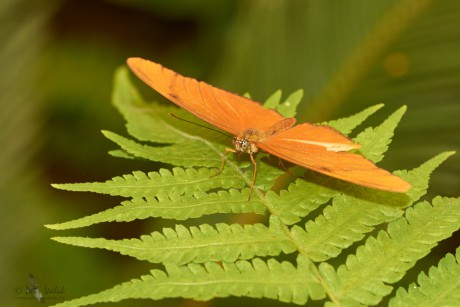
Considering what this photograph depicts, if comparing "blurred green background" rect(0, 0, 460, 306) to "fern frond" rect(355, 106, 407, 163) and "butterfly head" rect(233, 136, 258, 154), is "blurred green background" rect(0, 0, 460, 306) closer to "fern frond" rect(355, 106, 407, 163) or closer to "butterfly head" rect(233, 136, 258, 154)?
"butterfly head" rect(233, 136, 258, 154)

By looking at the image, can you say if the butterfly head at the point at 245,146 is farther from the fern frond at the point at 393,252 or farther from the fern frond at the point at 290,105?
the fern frond at the point at 393,252

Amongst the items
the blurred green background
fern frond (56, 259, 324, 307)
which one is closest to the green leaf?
fern frond (56, 259, 324, 307)

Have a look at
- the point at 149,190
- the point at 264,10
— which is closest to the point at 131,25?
the point at 264,10

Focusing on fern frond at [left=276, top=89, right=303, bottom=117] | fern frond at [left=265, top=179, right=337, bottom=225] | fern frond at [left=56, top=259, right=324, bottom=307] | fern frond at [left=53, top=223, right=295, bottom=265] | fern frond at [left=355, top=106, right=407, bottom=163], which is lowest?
fern frond at [left=56, top=259, right=324, bottom=307]

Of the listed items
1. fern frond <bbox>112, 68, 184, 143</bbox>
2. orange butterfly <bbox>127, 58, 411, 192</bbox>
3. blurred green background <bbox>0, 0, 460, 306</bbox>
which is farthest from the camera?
blurred green background <bbox>0, 0, 460, 306</bbox>

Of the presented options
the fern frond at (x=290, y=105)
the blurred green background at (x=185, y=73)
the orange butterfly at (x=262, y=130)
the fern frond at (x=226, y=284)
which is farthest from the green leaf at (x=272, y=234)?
the blurred green background at (x=185, y=73)
